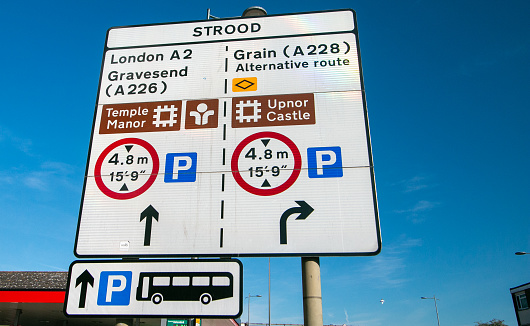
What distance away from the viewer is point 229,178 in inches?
185

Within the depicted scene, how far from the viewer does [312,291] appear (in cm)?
412

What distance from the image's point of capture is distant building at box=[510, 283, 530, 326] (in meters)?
43.1

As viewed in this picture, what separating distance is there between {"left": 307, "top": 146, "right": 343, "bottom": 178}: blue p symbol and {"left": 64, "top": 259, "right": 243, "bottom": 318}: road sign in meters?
1.30

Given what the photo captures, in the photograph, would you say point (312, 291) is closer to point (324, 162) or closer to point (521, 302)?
point (324, 162)

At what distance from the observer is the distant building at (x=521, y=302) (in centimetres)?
4312

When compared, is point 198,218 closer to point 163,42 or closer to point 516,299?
point 163,42

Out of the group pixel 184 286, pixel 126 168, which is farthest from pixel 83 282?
pixel 126 168

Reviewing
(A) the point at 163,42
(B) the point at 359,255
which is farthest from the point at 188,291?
(A) the point at 163,42

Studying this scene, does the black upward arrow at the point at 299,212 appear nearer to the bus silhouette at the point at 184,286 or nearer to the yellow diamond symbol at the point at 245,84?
the bus silhouette at the point at 184,286

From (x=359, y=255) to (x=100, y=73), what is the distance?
13.2ft

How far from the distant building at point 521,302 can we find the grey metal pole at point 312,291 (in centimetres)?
4800

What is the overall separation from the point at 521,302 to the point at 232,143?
50.8m

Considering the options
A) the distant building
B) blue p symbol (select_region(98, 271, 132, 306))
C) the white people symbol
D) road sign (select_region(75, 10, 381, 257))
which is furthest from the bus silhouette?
the distant building

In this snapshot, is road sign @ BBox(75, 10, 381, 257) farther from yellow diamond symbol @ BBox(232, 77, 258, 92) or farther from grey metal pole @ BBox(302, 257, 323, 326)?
grey metal pole @ BBox(302, 257, 323, 326)
